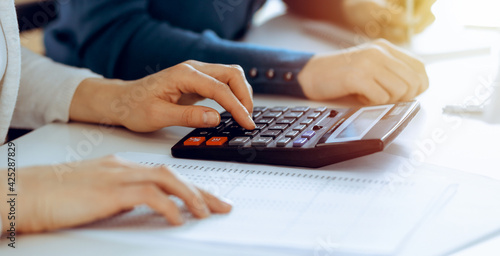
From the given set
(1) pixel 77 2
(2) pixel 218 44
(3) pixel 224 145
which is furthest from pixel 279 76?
(1) pixel 77 2

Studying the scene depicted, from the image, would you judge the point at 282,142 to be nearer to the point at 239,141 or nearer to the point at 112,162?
the point at 239,141

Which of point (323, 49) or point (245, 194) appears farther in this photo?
point (323, 49)

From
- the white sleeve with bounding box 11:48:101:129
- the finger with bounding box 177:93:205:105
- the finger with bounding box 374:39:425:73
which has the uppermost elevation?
the finger with bounding box 374:39:425:73

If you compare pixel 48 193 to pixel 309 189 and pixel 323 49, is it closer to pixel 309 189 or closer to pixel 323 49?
pixel 309 189

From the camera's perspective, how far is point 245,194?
500mm

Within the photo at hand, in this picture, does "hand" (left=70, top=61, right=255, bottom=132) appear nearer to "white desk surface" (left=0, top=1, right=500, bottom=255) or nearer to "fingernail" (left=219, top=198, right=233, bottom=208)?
"white desk surface" (left=0, top=1, right=500, bottom=255)

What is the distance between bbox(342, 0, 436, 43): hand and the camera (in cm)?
105

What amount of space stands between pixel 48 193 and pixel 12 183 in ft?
0.14

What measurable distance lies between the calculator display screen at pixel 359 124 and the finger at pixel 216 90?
108 mm

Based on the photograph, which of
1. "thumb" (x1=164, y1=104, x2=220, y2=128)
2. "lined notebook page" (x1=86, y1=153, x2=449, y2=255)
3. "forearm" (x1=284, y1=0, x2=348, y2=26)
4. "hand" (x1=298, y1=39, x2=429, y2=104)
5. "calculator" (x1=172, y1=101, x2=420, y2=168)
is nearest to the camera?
"lined notebook page" (x1=86, y1=153, x2=449, y2=255)

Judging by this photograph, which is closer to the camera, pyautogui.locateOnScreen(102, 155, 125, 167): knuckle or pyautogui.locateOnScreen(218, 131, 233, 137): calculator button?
pyautogui.locateOnScreen(102, 155, 125, 167): knuckle

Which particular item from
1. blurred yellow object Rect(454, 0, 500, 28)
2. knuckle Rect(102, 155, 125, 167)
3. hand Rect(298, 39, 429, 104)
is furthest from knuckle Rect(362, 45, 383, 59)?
knuckle Rect(102, 155, 125, 167)

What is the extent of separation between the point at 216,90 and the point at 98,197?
0.24m

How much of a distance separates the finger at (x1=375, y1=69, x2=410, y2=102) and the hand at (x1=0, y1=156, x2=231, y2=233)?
1.20ft
